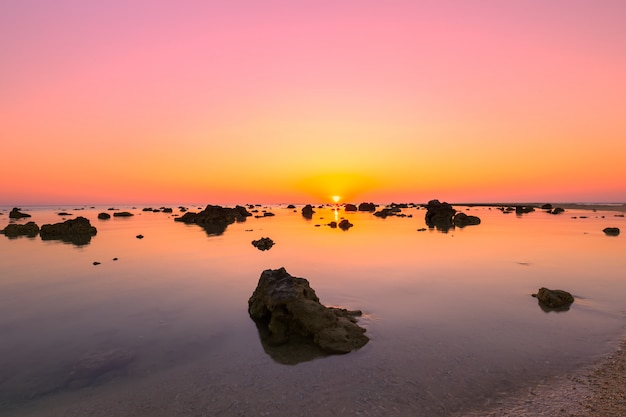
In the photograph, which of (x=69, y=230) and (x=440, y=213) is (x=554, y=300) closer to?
(x=69, y=230)

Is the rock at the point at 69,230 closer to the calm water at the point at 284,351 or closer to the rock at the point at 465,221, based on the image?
the calm water at the point at 284,351

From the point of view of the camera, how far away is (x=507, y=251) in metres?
37.5

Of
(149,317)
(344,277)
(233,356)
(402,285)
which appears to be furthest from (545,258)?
(149,317)

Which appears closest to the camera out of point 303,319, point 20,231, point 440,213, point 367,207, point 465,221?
point 303,319

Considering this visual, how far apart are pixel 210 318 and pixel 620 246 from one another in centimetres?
4833

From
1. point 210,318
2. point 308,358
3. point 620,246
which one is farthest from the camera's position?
point 620,246

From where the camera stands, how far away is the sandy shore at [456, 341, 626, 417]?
29.0ft

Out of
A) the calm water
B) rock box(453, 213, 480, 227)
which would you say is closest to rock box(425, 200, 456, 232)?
rock box(453, 213, 480, 227)

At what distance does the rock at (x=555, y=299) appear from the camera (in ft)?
60.2

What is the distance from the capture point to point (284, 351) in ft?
44.0

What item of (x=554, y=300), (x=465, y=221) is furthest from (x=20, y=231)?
(x=465, y=221)

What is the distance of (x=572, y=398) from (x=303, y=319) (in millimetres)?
9297

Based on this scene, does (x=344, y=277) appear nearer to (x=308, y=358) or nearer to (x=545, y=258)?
(x=308, y=358)

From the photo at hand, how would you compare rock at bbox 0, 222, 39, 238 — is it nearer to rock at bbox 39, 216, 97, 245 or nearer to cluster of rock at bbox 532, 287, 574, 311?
rock at bbox 39, 216, 97, 245
